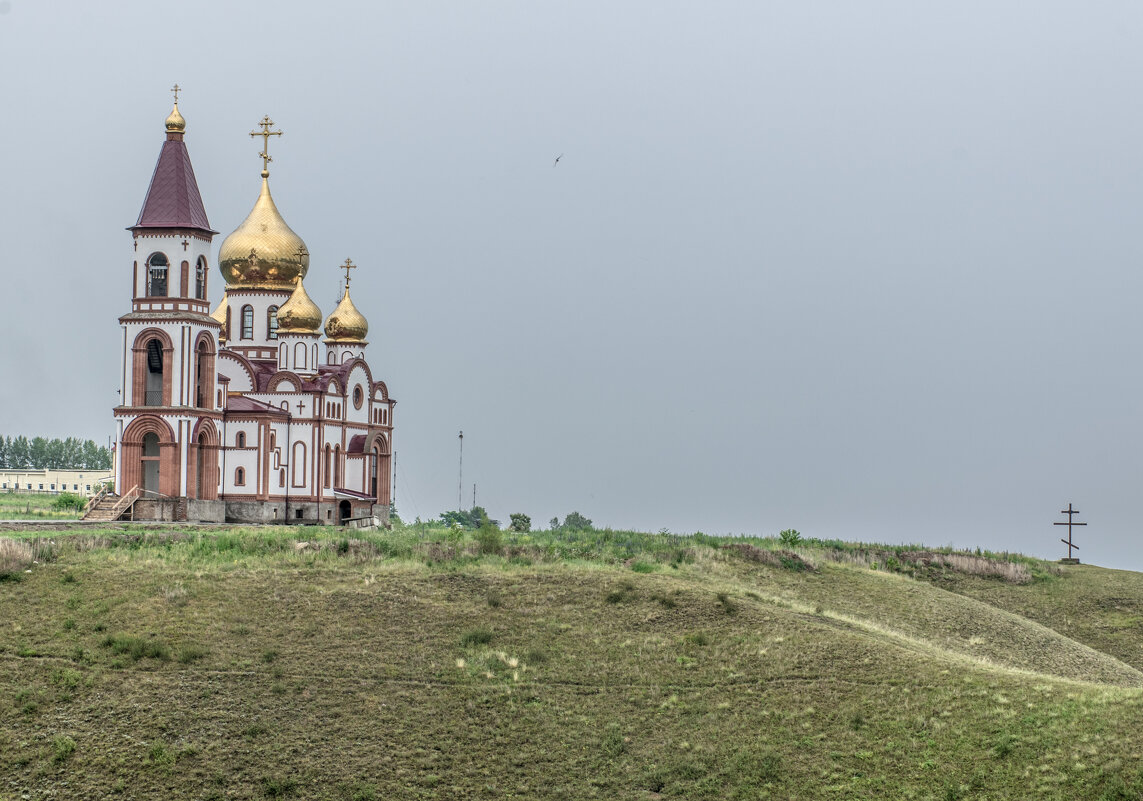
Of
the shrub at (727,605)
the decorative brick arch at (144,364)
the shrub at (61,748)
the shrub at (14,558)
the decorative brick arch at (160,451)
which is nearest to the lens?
the shrub at (61,748)

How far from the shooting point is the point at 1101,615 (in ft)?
134

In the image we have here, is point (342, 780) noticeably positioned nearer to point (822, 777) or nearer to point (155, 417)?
point (822, 777)

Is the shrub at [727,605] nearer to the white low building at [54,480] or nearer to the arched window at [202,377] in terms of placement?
the arched window at [202,377]

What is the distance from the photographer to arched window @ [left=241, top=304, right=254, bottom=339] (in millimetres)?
59125

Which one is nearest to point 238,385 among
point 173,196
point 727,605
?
point 173,196

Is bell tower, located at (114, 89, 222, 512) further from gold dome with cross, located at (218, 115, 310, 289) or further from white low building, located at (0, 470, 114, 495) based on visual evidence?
white low building, located at (0, 470, 114, 495)

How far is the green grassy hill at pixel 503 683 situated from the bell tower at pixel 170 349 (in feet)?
39.3

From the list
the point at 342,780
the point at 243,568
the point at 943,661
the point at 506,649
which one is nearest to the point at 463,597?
the point at 506,649

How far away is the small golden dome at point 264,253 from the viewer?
2312 inches

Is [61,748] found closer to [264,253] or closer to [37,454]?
[264,253]

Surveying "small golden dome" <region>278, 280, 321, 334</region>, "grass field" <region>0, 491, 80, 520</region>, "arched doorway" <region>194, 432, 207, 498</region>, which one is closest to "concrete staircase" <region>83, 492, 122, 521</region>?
"grass field" <region>0, 491, 80, 520</region>

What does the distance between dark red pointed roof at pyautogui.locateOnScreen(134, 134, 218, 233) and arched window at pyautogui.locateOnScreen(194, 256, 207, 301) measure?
121 cm

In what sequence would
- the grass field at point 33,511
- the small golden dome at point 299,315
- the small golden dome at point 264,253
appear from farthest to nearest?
the small golden dome at point 264,253, the small golden dome at point 299,315, the grass field at point 33,511

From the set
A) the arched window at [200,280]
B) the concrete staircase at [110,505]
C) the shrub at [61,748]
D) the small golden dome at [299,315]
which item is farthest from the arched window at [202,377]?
the shrub at [61,748]
